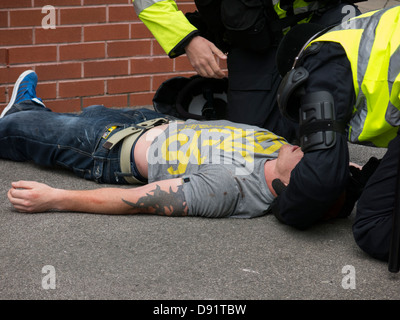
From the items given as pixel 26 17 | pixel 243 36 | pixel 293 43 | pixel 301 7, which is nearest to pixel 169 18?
pixel 243 36

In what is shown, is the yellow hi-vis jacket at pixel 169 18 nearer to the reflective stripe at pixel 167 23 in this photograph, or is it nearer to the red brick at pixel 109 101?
the reflective stripe at pixel 167 23

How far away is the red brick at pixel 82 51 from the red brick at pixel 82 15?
0.14 meters

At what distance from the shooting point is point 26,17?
3578 mm

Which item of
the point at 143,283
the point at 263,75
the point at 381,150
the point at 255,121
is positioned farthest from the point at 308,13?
the point at 143,283

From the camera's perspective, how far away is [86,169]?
2.89 m

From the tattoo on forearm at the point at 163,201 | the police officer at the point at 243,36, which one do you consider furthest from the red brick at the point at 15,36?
the tattoo on forearm at the point at 163,201

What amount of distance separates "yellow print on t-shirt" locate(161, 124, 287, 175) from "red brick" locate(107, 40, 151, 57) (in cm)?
131

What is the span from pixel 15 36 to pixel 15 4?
176mm

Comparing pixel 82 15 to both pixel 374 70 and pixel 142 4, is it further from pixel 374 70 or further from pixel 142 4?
pixel 374 70

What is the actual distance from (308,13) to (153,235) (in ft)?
4.66

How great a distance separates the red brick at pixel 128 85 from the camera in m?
3.96

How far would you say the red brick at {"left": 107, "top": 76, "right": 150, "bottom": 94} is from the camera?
13.0 feet

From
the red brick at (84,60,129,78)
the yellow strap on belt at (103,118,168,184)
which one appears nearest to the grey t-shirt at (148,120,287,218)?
the yellow strap on belt at (103,118,168,184)
